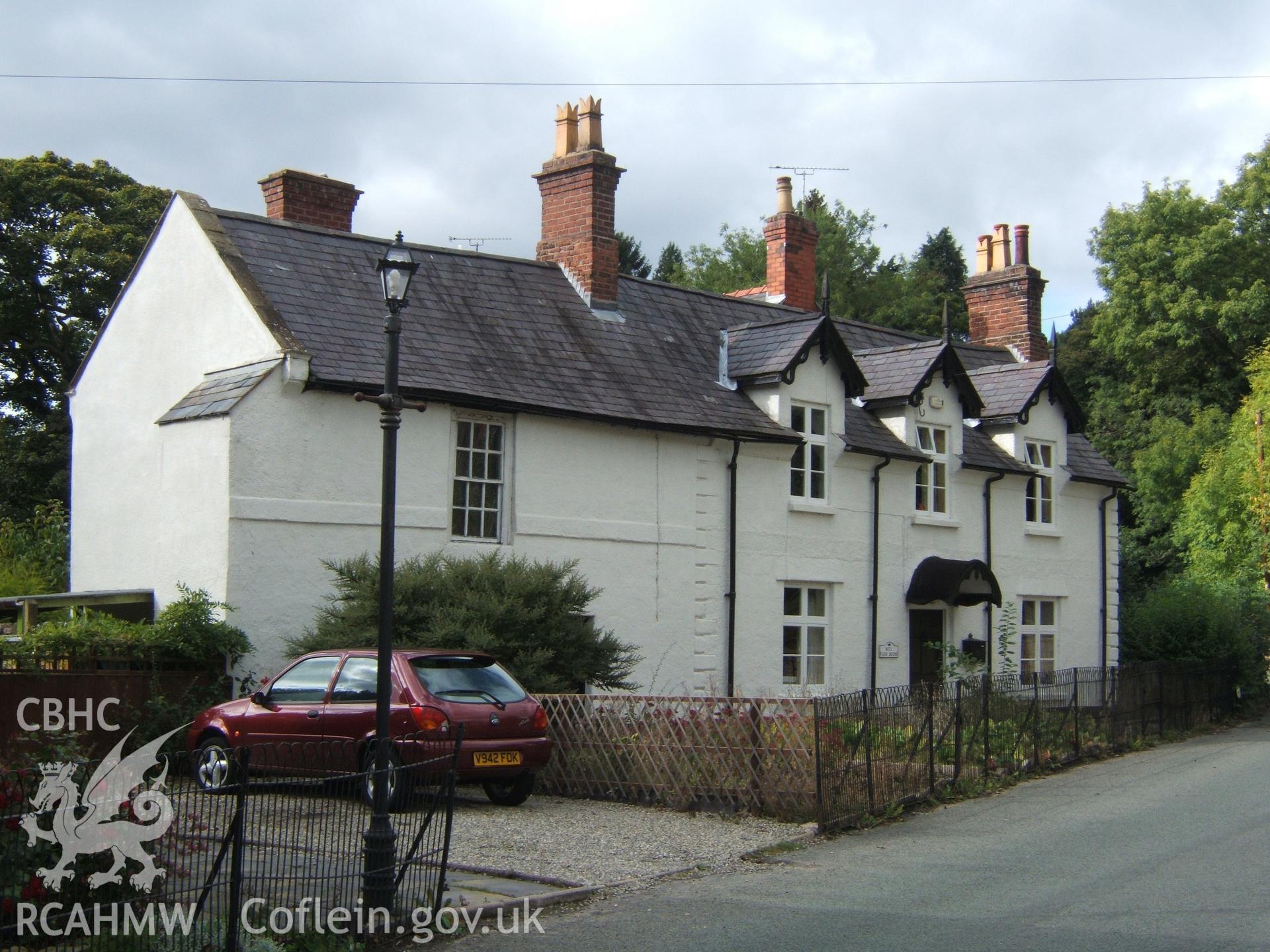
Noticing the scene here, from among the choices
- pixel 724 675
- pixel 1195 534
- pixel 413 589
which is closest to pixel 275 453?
pixel 413 589

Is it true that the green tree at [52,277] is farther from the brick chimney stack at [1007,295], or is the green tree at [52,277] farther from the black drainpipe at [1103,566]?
the black drainpipe at [1103,566]

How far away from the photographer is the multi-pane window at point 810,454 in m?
23.8

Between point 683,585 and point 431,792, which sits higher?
point 683,585

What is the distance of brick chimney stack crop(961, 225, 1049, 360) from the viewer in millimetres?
33406

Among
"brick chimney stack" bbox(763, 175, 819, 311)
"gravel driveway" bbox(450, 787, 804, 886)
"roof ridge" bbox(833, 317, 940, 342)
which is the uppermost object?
"brick chimney stack" bbox(763, 175, 819, 311)

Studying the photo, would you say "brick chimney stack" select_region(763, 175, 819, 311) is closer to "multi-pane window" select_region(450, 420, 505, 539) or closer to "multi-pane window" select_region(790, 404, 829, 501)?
"multi-pane window" select_region(790, 404, 829, 501)

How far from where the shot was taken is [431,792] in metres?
9.30

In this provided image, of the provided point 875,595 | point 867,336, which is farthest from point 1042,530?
point 875,595

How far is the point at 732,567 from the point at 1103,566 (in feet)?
38.7

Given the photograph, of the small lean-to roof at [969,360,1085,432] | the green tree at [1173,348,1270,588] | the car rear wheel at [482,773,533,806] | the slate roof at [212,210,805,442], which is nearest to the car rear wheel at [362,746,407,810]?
the car rear wheel at [482,773,533,806]

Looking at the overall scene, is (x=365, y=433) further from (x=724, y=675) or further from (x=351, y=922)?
(x=351, y=922)

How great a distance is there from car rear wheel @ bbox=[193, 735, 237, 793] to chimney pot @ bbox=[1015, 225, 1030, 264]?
79.4ft

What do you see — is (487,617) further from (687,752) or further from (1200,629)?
(1200,629)

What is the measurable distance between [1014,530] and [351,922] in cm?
2181
